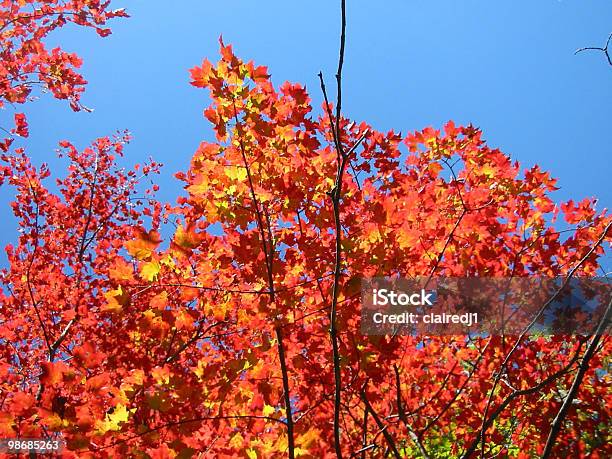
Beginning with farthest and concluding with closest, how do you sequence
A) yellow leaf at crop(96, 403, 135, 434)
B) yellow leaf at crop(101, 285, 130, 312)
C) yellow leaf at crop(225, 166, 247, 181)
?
yellow leaf at crop(225, 166, 247, 181) → yellow leaf at crop(96, 403, 135, 434) → yellow leaf at crop(101, 285, 130, 312)

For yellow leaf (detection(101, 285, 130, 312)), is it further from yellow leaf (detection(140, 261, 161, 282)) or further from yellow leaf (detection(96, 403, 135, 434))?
yellow leaf (detection(96, 403, 135, 434))

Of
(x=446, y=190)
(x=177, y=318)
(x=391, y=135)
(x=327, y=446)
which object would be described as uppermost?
(x=391, y=135)

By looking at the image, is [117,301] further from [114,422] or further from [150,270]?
[114,422]

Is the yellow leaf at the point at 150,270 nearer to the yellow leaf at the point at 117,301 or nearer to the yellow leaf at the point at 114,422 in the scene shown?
the yellow leaf at the point at 117,301

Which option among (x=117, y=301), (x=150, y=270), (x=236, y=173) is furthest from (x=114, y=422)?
(x=236, y=173)

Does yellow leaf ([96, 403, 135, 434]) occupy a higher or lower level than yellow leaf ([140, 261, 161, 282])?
lower

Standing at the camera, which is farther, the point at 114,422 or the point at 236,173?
the point at 236,173

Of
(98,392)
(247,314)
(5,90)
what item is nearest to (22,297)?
(5,90)

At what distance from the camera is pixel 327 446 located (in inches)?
170

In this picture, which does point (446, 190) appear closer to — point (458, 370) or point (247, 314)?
point (247, 314)

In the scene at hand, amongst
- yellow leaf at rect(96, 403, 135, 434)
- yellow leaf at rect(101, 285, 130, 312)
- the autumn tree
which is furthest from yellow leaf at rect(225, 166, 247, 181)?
yellow leaf at rect(96, 403, 135, 434)

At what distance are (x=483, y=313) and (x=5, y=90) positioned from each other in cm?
533

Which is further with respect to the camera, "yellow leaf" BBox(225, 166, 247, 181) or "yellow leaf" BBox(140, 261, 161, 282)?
"yellow leaf" BBox(225, 166, 247, 181)

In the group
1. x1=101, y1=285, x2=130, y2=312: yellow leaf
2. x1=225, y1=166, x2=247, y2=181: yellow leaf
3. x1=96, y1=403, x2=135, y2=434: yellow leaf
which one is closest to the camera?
x1=101, y1=285, x2=130, y2=312: yellow leaf
